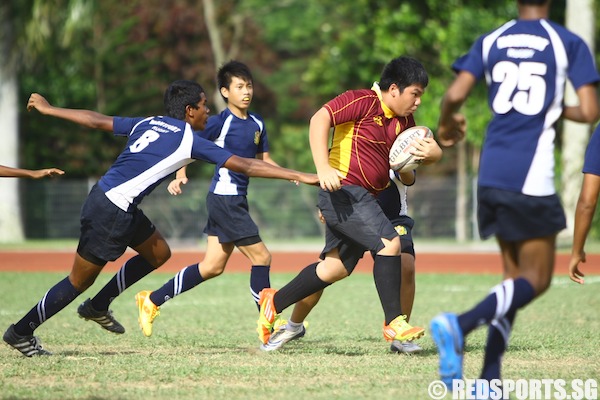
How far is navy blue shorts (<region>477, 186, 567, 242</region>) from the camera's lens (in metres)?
5.03

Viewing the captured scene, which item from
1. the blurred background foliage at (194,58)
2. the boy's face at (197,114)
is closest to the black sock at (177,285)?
the boy's face at (197,114)

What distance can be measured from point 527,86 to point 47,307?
4065 millimetres

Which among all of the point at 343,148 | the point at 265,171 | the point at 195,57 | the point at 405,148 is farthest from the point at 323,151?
the point at 195,57

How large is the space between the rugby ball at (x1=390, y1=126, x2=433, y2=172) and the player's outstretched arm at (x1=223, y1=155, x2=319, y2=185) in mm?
783

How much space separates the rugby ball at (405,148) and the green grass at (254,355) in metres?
1.44

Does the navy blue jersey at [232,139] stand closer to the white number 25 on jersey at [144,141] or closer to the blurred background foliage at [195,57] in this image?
the white number 25 on jersey at [144,141]

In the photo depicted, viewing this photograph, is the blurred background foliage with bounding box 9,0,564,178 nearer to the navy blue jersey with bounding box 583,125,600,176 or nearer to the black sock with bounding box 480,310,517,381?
the navy blue jersey with bounding box 583,125,600,176

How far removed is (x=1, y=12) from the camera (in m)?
26.1

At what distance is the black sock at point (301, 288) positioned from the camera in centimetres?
735

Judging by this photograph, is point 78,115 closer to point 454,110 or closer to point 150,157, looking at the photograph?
point 150,157

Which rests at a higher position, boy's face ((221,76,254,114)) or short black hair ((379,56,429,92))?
short black hair ((379,56,429,92))

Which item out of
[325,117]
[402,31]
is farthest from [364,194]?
[402,31]

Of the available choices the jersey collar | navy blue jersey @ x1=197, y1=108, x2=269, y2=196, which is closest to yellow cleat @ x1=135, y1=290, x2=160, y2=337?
navy blue jersey @ x1=197, y1=108, x2=269, y2=196

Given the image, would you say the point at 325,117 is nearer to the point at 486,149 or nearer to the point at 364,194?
the point at 364,194
